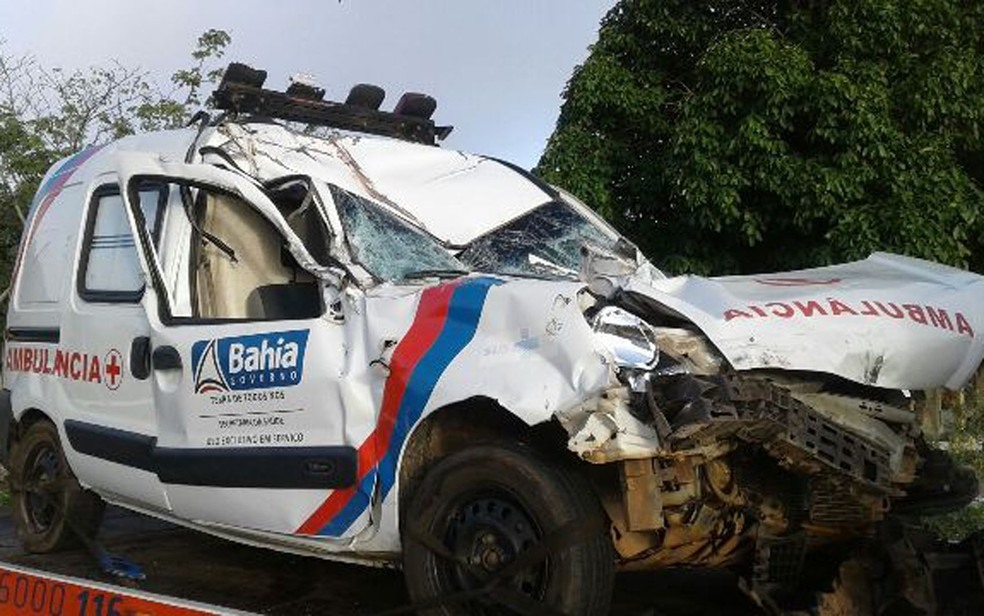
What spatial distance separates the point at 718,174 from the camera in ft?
28.1

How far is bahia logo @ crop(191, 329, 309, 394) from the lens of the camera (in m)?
4.36

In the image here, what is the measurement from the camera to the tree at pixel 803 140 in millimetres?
8180

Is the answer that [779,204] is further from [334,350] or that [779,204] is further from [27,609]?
[27,609]

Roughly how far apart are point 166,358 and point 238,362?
0.52 m

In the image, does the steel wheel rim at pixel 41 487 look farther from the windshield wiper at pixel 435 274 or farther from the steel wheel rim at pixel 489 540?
the steel wheel rim at pixel 489 540

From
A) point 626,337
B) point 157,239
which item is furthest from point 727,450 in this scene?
point 157,239

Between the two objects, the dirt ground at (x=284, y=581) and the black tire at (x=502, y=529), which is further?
the dirt ground at (x=284, y=581)

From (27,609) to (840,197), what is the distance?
6334mm

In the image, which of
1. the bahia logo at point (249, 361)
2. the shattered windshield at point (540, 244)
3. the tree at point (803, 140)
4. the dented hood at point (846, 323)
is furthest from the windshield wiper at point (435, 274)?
the tree at point (803, 140)

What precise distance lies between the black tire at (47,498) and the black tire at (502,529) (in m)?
2.63

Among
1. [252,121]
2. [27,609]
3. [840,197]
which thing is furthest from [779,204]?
[27,609]

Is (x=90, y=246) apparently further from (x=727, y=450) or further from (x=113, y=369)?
(x=727, y=450)

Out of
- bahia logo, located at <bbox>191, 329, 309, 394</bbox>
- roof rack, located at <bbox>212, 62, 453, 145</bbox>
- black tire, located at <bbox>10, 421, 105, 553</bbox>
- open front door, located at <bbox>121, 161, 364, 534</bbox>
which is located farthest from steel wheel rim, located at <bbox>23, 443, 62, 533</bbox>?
roof rack, located at <bbox>212, 62, 453, 145</bbox>

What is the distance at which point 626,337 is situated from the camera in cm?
370
